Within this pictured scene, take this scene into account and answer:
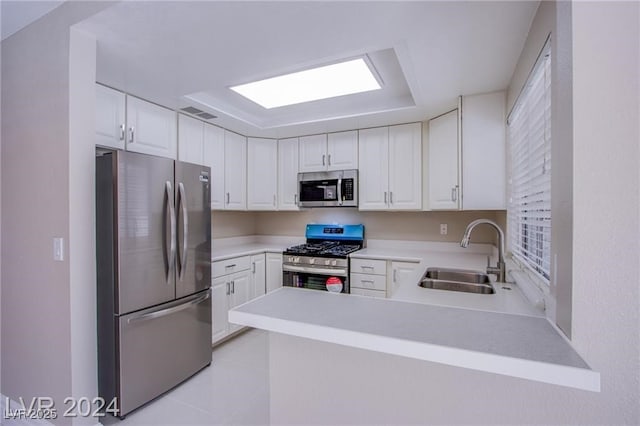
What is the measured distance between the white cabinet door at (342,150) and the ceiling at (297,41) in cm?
98

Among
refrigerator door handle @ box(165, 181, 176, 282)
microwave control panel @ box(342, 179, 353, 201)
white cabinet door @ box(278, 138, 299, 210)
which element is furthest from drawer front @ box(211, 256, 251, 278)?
microwave control panel @ box(342, 179, 353, 201)

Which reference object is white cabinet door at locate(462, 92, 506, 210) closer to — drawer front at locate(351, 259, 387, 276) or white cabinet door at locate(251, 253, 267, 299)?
drawer front at locate(351, 259, 387, 276)

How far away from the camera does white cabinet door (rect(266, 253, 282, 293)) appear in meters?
3.37

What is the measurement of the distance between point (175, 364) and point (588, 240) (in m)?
2.48

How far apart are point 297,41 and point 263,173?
7.23 ft

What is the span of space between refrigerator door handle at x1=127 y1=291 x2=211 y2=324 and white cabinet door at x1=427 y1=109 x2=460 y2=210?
7.35 ft

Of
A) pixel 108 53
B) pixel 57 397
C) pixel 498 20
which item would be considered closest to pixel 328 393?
pixel 57 397

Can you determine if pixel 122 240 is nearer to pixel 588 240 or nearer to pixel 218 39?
pixel 218 39

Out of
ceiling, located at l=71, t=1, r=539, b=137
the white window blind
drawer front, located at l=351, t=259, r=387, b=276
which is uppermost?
ceiling, located at l=71, t=1, r=539, b=137

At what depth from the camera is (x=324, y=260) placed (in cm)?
305

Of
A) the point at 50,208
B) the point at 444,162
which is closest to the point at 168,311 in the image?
the point at 50,208

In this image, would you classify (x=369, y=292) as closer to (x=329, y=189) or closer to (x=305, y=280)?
(x=305, y=280)

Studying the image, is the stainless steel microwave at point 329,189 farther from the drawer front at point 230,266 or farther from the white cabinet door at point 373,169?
the drawer front at point 230,266

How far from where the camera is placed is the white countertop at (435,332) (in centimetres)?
69
